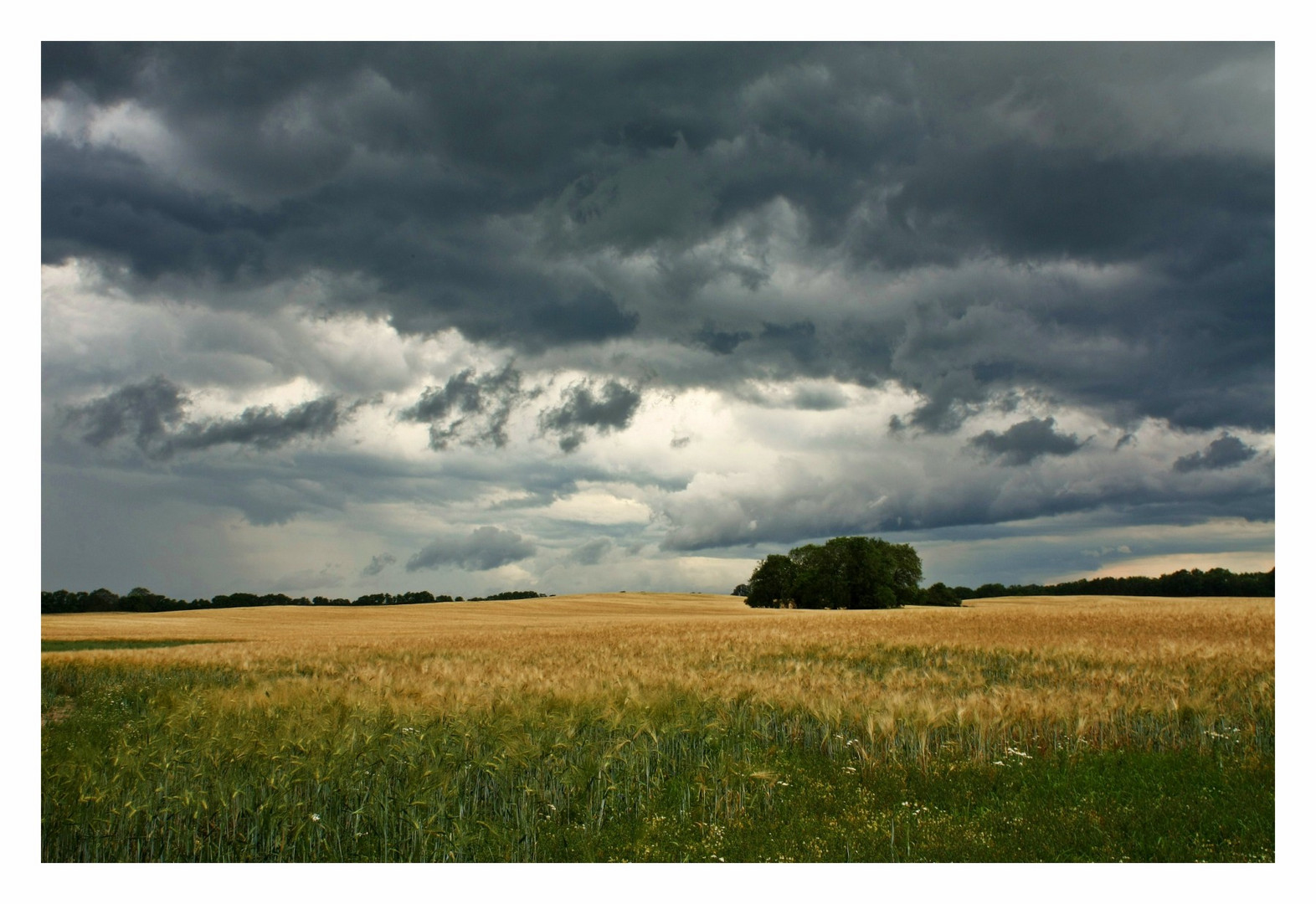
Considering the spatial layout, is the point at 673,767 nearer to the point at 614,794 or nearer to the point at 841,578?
the point at 614,794

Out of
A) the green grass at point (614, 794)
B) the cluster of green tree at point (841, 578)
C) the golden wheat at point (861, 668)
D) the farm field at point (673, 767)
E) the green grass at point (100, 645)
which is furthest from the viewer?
the cluster of green tree at point (841, 578)

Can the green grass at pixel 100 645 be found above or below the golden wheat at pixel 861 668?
below

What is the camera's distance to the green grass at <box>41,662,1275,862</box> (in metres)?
6.76

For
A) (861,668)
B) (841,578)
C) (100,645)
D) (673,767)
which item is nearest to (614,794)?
(673,767)

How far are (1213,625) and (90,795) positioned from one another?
100 feet

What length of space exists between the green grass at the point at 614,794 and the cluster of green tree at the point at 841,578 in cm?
6885

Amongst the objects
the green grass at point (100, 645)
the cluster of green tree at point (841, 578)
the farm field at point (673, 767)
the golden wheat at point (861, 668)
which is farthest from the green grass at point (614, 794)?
the cluster of green tree at point (841, 578)

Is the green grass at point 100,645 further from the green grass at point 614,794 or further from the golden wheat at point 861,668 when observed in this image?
the green grass at point 614,794

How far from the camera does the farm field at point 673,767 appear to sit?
6898 millimetres

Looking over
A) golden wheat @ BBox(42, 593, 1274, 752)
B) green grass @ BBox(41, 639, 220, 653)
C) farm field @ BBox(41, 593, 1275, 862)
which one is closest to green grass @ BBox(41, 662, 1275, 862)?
farm field @ BBox(41, 593, 1275, 862)

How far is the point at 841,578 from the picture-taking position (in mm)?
79062

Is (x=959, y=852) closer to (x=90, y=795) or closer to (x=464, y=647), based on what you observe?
(x=90, y=795)

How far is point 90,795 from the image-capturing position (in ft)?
23.8

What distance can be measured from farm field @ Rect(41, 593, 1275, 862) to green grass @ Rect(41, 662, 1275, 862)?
33mm
